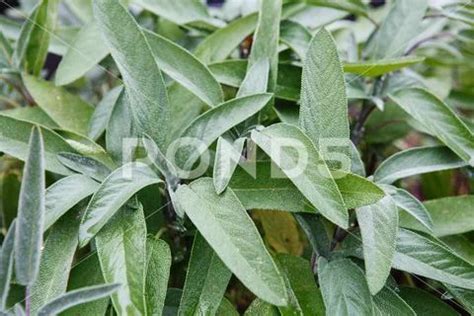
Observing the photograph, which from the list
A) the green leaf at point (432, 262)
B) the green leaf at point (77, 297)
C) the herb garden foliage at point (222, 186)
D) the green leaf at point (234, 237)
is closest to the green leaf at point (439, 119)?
the herb garden foliage at point (222, 186)

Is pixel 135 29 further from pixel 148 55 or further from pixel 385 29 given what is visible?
pixel 385 29

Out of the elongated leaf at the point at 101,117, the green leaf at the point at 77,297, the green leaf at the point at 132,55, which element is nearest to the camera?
the green leaf at the point at 77,297

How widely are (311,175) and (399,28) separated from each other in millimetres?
309

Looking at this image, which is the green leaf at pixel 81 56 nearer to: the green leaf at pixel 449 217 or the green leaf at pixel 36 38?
the green leaf at pixel 36 38

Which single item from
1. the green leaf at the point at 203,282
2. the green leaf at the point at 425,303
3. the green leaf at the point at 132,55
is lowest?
the green leaf at the point at 425,303

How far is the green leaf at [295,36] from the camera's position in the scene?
2.17 ft

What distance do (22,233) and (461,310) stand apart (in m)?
0.40

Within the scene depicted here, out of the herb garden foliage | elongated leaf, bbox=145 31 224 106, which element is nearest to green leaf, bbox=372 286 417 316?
the herb garden foliage

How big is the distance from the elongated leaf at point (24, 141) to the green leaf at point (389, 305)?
10.6 inches

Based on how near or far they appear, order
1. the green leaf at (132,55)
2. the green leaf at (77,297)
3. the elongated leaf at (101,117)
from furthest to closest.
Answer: the elongated leaf at (101,117)
the green leaf at (132,55)
the green leaf at (77,297)

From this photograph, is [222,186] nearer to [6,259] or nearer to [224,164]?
[224,164]

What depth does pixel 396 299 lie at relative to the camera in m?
0.50

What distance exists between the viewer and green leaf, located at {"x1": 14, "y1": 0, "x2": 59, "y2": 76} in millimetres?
661

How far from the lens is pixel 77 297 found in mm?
405
